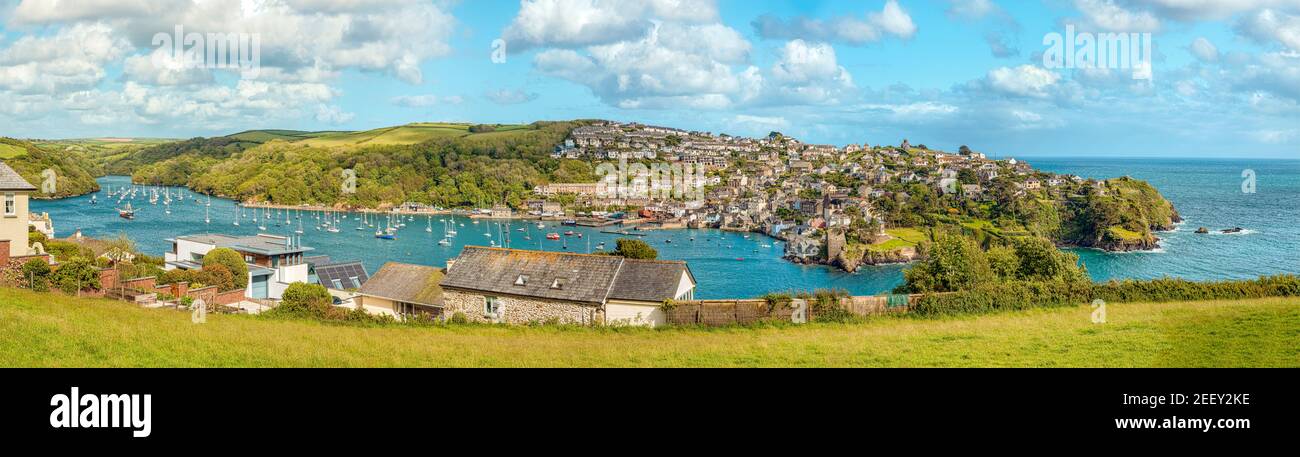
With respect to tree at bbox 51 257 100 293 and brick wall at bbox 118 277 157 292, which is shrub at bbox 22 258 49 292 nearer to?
tree at bbox 51 257 100 293

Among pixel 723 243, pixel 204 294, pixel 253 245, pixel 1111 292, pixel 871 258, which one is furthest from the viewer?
pixel 723 243

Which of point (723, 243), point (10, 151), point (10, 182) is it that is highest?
point (10, 151)

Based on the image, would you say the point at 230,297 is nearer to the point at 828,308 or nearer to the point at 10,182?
the point at 10,182

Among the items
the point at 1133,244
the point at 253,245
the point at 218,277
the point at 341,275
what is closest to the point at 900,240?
the point at 1133,244

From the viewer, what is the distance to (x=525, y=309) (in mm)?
15703

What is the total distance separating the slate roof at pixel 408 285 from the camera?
60.2 feet

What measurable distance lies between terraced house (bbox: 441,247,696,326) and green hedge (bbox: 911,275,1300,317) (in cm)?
550

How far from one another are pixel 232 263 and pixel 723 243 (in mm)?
49547

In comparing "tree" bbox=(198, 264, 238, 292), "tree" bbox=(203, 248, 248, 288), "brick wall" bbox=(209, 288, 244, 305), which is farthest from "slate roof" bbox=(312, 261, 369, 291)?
"brick wall" bbox=(209, 288, 244, 305)

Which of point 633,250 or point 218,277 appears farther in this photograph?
point 633,250

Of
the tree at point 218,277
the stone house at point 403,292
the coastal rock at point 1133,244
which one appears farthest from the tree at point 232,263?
the coastal rock at point 1133,244

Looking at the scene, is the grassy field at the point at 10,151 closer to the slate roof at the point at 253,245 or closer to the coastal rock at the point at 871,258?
the slate roof at the point at 253,245

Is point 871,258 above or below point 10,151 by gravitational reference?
below
